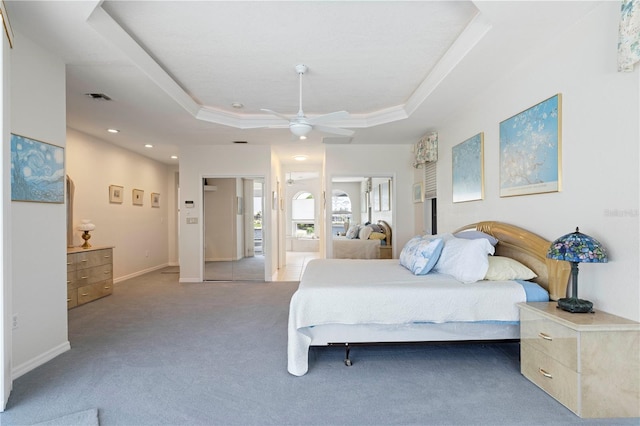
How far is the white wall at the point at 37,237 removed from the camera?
7.69 feet

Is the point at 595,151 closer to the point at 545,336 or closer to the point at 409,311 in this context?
the point at 545,336

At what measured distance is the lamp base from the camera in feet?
6.45

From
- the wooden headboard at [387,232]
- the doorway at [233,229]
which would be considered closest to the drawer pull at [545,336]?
the wooden headboard at [387,232]

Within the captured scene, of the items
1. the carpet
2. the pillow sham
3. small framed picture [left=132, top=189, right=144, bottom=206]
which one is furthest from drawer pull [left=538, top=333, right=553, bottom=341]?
small framed picture [left=132, top=189, right=144, bottom=206]

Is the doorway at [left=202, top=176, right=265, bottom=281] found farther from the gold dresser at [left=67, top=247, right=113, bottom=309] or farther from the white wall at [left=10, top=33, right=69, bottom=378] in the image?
the white wall at [left=10, top=33, right=69, bottom=378]

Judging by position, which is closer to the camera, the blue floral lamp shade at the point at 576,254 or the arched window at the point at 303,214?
the blue floral lamp shade at the point at 576,254

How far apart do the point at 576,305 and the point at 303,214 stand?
29.8 feet

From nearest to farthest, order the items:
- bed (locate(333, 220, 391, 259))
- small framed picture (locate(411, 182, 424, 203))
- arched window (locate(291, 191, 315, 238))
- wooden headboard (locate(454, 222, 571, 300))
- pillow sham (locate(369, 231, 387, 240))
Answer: wooden headboard (locate(454, 222, 571, 300)), small framed picture (locate(411, 182, 424, 203)), bed (locate(333, 220, 391, 259)), pillow sham (locate(369, 231, 387, 240)), arched window (locate(291, 191, 315, 238))

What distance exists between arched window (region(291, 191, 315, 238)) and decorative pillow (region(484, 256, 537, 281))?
813 cm

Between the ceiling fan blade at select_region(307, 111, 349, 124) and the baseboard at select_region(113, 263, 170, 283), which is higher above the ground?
the ceiling fan blade at select_region(307, 111, 349, 124)

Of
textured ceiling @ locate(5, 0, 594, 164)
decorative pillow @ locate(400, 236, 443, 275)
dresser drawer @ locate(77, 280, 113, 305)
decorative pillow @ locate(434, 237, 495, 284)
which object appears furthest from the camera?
dresser drawer @ locate(77, 280, 113, 305)

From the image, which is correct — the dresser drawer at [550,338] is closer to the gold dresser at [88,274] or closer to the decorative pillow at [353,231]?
the decorative pillow at [353,231]

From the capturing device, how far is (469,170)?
3678 mm

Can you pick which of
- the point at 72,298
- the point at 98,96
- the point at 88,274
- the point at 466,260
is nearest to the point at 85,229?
the point at 88,274
